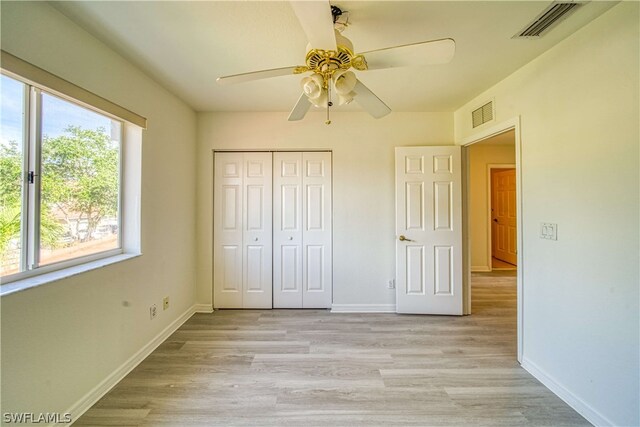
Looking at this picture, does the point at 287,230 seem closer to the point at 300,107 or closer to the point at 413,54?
the point at 300,107

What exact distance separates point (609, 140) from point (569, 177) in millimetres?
289

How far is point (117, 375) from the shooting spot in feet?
6.10

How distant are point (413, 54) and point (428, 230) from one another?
2.14m

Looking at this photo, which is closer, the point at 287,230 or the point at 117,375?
the point at 117,375

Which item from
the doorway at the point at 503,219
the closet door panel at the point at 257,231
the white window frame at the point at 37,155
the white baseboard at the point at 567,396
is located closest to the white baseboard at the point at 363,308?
the closet door panel at the point at 257,231

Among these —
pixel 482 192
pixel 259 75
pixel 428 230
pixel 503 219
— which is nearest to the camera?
pixel 259 75

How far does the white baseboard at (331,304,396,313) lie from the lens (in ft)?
10.1

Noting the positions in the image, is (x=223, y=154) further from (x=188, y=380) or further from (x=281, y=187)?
(x=188, y=380)

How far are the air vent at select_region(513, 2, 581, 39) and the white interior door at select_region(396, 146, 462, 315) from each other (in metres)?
1.37

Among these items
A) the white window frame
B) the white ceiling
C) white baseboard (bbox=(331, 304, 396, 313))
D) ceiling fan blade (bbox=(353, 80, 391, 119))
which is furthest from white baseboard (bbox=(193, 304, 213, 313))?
ceiling fan blade (bbox=(353, 80, 391, 119))

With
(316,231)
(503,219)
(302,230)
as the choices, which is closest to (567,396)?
(316,231)

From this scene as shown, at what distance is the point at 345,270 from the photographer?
312 cm

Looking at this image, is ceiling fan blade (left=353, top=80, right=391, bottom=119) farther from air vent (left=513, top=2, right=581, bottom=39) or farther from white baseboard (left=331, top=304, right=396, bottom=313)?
white baseboard (left=331, top=304, right=396, bottom=313)

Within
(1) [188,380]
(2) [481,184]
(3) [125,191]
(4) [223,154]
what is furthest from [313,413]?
(2) [481,184]
